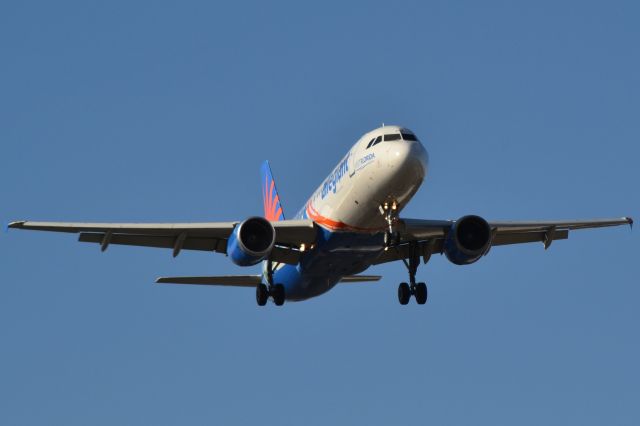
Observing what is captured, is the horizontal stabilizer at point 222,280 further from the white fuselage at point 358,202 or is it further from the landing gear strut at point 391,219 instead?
the landing gear strut at point 391,219

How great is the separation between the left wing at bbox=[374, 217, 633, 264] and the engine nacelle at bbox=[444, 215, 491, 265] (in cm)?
48

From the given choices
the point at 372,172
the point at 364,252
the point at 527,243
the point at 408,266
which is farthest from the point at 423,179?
the point at 527,243

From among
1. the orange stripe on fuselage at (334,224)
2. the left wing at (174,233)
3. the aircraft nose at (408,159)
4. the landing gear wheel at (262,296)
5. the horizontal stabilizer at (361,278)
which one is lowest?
the landing gear wheel at (262,296)

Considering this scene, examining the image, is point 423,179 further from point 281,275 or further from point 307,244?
point 281,275

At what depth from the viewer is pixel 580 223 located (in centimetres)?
4553

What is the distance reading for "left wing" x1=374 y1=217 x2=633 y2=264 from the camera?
42.6 metres

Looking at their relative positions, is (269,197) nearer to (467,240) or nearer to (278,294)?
(278,294)

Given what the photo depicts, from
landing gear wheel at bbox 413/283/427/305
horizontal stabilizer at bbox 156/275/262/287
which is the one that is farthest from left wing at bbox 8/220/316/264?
landing gear wheel at bbox 413/283/427/305

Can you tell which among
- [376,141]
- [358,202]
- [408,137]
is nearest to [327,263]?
[358,202]

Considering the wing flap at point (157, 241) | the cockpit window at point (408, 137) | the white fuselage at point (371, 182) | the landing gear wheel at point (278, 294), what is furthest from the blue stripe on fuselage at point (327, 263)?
the cockpit window at point (408, 137)

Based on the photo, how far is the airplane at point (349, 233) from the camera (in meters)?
38.5

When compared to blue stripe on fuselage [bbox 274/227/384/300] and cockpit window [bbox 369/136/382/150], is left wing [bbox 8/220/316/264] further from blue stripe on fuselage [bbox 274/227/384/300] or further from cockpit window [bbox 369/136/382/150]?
cockpit window [bbox 369/136/382/150]

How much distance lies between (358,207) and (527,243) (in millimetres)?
11085

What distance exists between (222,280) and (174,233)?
A: 214 inches
